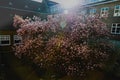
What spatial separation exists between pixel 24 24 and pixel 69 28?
238 inches

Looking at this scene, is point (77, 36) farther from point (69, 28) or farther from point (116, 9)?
point (116, 9)

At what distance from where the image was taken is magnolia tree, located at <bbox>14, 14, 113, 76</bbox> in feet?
39.5

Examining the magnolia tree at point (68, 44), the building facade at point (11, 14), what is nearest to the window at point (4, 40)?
the building facade at point (11, 14)

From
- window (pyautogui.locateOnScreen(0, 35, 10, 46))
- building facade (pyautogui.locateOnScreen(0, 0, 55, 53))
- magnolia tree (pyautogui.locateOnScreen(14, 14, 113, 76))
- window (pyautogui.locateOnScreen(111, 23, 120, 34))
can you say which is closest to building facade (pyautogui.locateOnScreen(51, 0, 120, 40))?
window (pyautogui.locateOnScreen(111, 23, 120, 34))

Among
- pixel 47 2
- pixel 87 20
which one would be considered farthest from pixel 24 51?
pixel 47 2

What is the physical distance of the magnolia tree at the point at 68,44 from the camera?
475 inches

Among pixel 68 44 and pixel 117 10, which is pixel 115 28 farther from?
pixel 68 44

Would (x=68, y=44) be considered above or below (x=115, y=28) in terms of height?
below

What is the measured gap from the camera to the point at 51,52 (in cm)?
1280

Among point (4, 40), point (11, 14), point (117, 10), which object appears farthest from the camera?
point (11, 14)

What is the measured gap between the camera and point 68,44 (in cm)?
1234

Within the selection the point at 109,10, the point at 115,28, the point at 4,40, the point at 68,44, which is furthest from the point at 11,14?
the point at 115,28

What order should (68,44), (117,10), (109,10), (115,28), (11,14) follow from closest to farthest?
(68,44) < (117,10) < (115,28) < (109,10) < (11,14)

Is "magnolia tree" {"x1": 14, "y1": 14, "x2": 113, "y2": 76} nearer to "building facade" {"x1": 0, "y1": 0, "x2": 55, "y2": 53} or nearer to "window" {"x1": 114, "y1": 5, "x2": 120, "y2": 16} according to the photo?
"building facade" {"x1": 0, "y1": 0, "x2": 55, "y2": 53}
